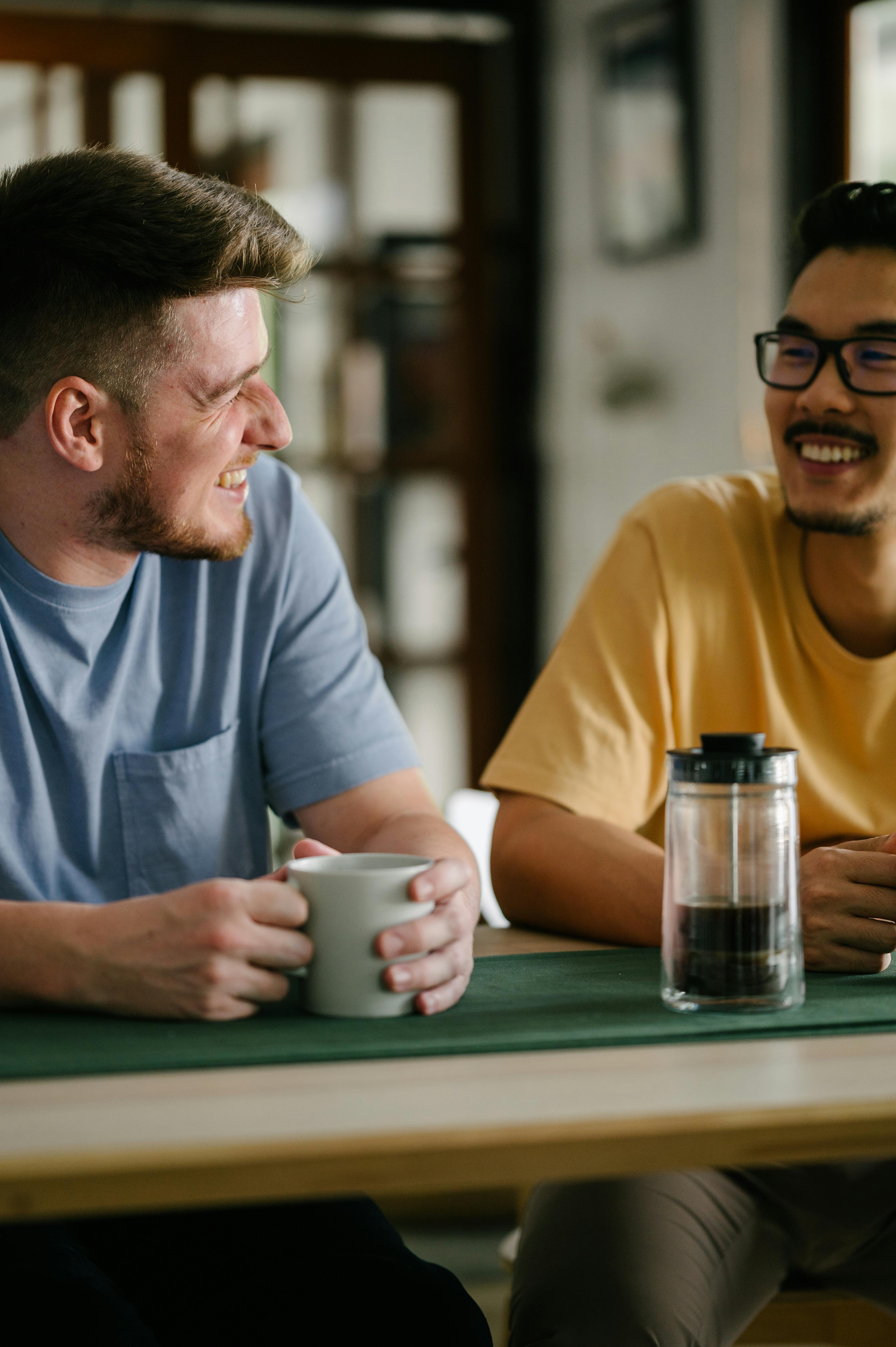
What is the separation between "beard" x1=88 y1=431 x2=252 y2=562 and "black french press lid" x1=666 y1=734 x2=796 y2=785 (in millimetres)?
568

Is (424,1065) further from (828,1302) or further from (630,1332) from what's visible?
(828,1302)

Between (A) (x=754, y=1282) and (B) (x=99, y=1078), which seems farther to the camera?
(A) (x=754, y=1282)

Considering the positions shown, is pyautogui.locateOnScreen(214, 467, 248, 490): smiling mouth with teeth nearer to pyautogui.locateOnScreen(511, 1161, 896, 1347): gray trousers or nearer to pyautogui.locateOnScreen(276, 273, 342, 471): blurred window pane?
pyautogui.locateOnScreen(511, 1161, 896, 1347): gray trousers

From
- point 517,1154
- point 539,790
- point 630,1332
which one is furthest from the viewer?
point 539,790

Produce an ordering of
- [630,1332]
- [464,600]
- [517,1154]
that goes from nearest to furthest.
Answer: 1. [517,1154]
2. [630,1332]
3. [464,600]

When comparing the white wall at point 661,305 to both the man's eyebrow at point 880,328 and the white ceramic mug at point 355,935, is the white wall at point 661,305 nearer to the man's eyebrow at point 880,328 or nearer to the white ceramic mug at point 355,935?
the man's eyebrow at point 880,328

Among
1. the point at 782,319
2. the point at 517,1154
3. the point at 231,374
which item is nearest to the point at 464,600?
the point at 782,319

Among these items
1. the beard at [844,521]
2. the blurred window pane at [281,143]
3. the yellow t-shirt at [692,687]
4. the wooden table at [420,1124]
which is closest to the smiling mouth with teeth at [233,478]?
the yellow t-shirt at [692,687]

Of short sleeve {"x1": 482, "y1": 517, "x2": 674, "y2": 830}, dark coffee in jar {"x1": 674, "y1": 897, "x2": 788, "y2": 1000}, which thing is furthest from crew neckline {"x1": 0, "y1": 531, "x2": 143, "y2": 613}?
dark coffee in jar {"x1": 674, "y1": 897, "x2": 788, "y2": 1000}

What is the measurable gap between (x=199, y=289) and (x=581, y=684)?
0.56 meters

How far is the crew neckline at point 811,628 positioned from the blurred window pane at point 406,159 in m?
2.73

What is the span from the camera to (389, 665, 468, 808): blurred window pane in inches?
164

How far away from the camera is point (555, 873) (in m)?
1.30

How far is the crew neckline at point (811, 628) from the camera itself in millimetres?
1516
